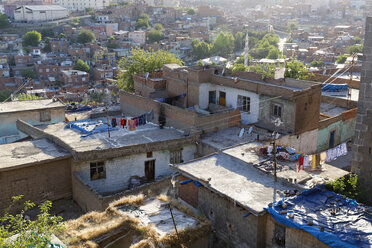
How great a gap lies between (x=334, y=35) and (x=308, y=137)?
112848mm

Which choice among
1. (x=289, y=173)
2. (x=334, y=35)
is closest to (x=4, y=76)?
(x=289, y=173)

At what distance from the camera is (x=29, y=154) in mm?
17906

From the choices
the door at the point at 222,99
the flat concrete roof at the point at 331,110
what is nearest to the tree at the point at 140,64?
the door at the point at 222,99

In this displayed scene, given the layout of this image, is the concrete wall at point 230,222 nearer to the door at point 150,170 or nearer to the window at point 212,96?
the door at point 150,170

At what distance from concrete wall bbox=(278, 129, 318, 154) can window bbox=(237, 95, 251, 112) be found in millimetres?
3257

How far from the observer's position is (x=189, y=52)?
107562 mm

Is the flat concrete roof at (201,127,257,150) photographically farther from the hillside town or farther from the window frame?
the window frame

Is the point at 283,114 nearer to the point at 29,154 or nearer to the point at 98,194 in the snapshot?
the point at 98,194

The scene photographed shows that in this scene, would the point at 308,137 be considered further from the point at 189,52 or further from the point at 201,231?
the point at 189,52

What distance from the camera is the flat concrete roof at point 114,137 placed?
19.1 meters

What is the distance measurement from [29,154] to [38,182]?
1.40 metres

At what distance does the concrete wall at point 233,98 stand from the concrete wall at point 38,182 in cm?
932

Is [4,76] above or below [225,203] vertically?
below

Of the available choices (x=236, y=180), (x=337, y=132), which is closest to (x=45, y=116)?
(x=236, y=180)
